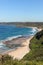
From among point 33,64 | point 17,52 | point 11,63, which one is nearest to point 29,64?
point 33,64

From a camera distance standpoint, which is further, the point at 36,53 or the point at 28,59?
the point at 36,53

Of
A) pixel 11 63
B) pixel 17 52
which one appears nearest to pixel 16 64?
pixel 11 63

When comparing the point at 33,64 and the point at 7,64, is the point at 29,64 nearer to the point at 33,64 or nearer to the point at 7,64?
the point at 33,64

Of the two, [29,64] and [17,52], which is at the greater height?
[29,64]

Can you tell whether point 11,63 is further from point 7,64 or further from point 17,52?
point 17,52

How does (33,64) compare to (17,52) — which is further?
(17,52)

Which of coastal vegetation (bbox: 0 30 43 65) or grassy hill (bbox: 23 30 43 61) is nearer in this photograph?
coastal vegetation (bbox: 0 30 43 65)

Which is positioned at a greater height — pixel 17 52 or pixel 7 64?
pixel 7 64

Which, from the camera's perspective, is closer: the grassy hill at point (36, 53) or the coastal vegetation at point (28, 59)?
the coastal vegetation at point (28, 59)
